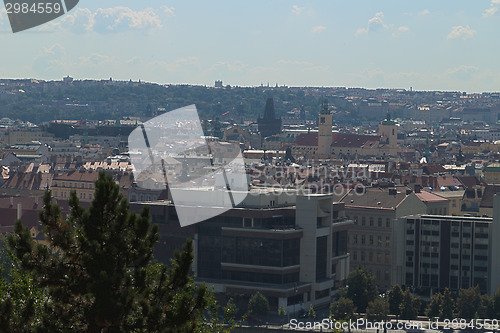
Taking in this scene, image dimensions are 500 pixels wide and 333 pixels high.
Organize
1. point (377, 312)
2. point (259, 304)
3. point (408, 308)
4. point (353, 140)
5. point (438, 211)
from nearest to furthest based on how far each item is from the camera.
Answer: point (259, 304) → point (377, 312) → point (408, 308) → point (438, 211) → point (353, 140)

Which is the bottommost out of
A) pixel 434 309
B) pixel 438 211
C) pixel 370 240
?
pixel 434 309

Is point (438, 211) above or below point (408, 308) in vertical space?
above

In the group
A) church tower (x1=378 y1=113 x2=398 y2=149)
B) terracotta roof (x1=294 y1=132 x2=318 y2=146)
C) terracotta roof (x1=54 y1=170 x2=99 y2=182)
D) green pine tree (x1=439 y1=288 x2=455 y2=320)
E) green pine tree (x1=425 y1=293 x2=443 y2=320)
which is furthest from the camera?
terracotta roof (x1=294 y1=132 x2=318 y2=146)

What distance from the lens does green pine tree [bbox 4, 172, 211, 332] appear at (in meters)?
15.6

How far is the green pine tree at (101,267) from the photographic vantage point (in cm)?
1561

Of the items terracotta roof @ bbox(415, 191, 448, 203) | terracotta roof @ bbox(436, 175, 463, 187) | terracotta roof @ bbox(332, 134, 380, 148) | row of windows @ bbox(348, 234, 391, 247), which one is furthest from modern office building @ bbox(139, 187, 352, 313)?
terracotta roof @ bbox(332, 134, 380, 148)

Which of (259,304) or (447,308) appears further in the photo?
(447,308)

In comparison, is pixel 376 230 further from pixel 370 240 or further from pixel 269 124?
pixel 269 124

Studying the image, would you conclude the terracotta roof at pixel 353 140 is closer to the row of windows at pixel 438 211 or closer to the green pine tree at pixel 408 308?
the row of windows at pixel 438 211

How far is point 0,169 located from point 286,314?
1986 inches

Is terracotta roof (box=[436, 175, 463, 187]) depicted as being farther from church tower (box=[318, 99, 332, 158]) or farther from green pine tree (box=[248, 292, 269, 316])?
church tower (box=[318, 99, 332, 158])

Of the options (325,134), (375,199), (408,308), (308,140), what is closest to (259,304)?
(408,308)

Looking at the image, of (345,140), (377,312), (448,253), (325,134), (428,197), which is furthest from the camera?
(345,140)

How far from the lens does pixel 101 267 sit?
15.6 meters
